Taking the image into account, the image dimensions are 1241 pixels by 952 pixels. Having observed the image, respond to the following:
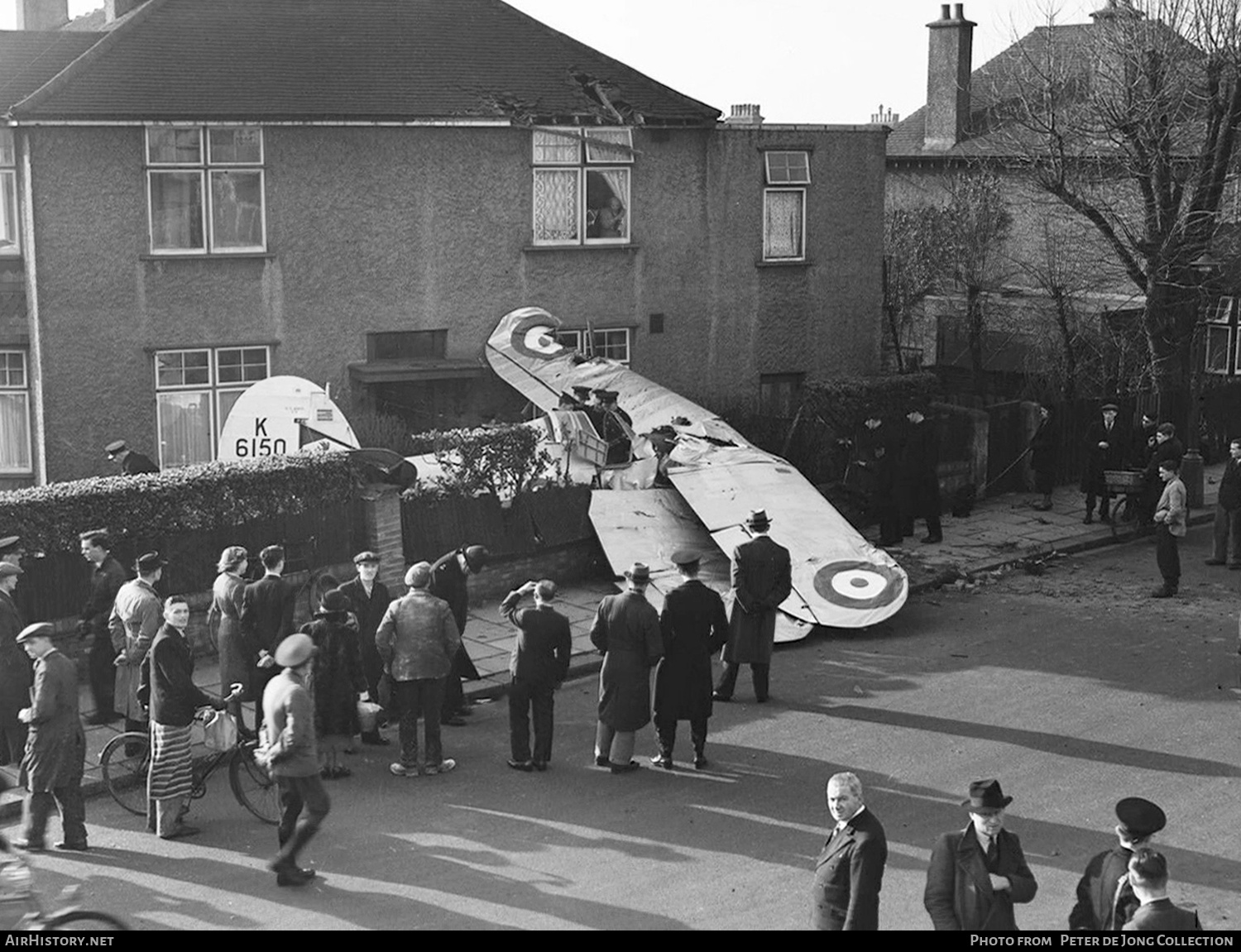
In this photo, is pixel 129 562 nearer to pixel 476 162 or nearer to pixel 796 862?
pixel 796 862

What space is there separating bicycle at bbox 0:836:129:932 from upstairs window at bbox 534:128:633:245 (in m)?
15.3

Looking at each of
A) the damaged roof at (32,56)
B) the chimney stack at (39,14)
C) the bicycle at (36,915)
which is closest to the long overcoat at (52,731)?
the bicycle at (36,915)

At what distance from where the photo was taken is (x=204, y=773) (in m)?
11.2

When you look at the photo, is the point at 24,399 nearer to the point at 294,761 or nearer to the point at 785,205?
the point at 785,205

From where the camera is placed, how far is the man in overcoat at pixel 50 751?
A: 1030 cm

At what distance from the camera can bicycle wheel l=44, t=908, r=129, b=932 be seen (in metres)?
7.81

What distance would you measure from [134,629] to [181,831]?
6.50 ft

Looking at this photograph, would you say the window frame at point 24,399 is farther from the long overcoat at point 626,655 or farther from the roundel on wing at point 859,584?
the long overcoat at point 626,655

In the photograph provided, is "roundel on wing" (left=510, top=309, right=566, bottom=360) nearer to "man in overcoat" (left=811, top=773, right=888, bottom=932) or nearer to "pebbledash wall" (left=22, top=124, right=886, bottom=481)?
"pebbledash wall" (left=22, top=124, right=886, bottom=481)

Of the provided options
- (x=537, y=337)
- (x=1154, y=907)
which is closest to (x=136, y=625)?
(x=1154, y=907)

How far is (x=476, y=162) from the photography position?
21.9 metres

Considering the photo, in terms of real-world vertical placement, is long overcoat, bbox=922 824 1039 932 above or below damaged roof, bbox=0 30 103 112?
below

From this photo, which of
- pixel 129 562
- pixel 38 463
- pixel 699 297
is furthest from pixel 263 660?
pixel 699 297

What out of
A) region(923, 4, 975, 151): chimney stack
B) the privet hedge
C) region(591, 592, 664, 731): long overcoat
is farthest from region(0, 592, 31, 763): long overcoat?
region(923, 4, 975, 151): chimney stack
